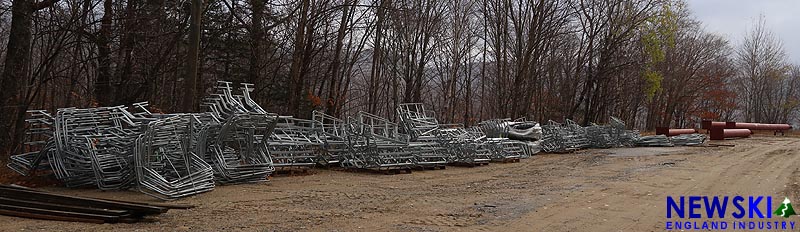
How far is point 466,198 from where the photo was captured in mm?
8773

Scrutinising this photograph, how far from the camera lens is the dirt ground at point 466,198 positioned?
21.3 feet

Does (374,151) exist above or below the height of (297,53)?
below

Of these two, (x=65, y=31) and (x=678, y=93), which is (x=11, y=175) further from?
(x=678, y=93)

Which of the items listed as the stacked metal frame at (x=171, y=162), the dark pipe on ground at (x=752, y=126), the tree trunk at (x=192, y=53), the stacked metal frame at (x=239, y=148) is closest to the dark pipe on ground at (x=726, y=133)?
the dark pipe on ground at (x=752, y=126)

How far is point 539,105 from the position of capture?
3697cm

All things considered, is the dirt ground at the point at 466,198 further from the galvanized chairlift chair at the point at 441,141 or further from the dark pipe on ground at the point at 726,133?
the dark pipe on ground at the point at 726,133

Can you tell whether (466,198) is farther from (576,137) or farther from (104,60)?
(576,137)

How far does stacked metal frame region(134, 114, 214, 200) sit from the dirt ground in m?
0.25

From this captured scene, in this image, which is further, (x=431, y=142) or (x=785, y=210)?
(x=431, y=142)

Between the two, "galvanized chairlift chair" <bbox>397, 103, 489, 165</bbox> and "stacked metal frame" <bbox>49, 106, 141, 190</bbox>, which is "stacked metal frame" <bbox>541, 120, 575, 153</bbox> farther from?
"stacked metal frame" <bbox>49, 106, 141, 190</bbox>

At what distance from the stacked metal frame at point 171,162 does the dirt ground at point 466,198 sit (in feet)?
0.80

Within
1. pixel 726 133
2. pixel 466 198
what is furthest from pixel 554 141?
pixel 726 133

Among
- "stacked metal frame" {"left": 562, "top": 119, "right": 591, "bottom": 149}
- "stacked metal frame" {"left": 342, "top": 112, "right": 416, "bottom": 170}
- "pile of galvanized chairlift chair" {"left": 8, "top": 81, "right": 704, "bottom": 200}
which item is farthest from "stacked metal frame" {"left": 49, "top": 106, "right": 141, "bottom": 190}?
"stacked metal frame" {"left": 562, "top": 119, "right": 591, "bottom": 149}

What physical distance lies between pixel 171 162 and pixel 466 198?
178 inches
